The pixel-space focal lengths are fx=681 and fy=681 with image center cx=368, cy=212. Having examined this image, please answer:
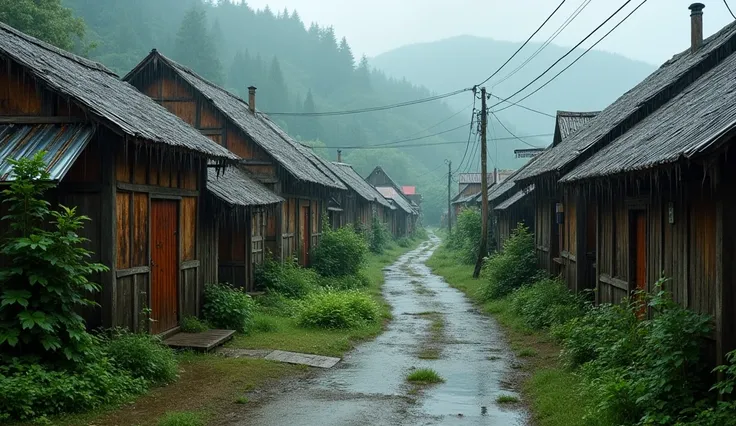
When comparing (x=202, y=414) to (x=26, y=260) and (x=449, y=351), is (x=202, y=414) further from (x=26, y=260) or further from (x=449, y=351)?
(x=449, y=351)

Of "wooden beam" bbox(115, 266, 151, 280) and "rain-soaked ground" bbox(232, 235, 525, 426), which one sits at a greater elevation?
"wooden beam" bbox(115, 266, 151, 280)

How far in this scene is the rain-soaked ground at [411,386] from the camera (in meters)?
8.30

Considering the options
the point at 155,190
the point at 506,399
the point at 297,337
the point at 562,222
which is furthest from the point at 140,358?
the point at 562,222

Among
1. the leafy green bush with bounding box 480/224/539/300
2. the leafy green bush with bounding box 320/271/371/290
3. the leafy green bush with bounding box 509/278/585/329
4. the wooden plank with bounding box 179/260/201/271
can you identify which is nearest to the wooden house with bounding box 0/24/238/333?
the wooden plank with bounding box 179/260/201/271

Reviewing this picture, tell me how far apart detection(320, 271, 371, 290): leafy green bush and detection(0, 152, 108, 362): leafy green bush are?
42.8ft

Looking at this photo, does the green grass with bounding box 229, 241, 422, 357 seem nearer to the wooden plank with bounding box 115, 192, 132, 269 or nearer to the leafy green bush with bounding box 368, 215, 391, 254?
the wooden plank with bounding box 115, 192, 132, 269

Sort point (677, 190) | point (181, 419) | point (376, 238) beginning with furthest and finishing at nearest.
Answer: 1. point (376, 238)
2. point (677, 190)
3. point (181, 419)

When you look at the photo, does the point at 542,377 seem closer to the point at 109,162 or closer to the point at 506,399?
the point at 506,399

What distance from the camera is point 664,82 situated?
14.7 metres

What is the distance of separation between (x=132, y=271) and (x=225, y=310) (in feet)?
11.0

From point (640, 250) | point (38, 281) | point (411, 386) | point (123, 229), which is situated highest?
point (123, 229)

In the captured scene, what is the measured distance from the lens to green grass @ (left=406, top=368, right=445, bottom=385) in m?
10.4

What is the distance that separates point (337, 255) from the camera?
24906 mm

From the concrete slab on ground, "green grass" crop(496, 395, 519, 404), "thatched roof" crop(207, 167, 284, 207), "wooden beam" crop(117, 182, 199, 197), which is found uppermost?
"thatched roof" crop(207, 167, 284, 207)
